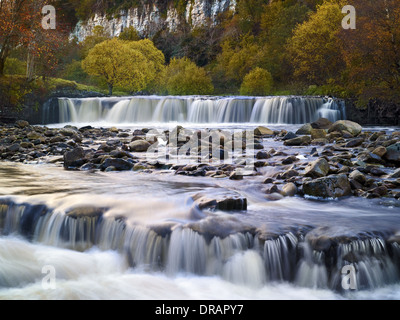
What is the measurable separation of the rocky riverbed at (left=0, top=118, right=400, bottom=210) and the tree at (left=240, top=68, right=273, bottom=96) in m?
19.5

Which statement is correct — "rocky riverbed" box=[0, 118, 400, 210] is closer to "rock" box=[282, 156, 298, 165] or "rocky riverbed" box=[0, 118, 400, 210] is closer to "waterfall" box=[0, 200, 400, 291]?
"rock" box=[282, 156, 298, 165]

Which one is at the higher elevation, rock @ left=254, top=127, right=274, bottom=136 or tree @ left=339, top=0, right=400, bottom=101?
tree @ left=339, top=0, right=400, bottom=101

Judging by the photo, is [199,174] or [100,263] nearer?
[100,263]

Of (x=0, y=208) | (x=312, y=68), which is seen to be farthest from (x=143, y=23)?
(x=0, y=208)

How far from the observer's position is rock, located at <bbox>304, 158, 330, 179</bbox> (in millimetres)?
8086

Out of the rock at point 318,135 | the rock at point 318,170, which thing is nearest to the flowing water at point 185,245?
the rock at point 318,170

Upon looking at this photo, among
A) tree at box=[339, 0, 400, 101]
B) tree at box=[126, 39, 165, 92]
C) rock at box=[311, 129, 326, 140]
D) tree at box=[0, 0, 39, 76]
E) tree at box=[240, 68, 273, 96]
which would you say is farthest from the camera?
tree at box=[126, 39, 165, 92]

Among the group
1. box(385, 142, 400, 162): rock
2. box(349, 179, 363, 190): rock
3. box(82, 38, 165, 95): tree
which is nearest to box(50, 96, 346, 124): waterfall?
box(82, 38, 165, 95): tree

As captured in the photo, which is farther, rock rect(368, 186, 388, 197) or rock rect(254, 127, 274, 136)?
rock rect(254, 127, 274, 136)

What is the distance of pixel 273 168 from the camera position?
9.52 m

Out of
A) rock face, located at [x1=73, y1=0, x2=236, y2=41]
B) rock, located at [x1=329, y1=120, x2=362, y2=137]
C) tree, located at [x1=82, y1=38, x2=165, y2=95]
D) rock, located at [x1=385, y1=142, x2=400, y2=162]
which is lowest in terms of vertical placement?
rock, located at [x1=385, y1=142, x2=400, y2=162]

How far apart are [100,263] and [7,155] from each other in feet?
26.3
